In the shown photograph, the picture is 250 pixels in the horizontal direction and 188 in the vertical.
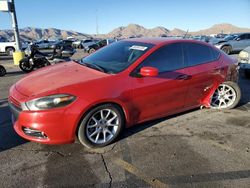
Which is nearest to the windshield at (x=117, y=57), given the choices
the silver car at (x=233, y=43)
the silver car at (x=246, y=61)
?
the silver car at (x=246, y=61)

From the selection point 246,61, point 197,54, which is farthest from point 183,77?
point 246,61

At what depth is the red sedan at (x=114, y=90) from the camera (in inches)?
128

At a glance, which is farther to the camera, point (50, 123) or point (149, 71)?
point (149, 71)

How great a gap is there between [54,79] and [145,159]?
5.77 feet

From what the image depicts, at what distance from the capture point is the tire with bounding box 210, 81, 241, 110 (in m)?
5.24

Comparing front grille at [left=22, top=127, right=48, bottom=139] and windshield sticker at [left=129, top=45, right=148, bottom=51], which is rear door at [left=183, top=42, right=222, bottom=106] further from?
front grille at [left=22, top=127, right=48, bottom=139]

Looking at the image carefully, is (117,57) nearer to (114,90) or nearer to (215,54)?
(114,90)

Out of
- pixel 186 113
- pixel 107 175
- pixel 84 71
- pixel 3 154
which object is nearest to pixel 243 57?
pixel 186 113

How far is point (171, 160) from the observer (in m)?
3.33

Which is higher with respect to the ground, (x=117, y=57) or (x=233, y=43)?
(x=117, y=57)

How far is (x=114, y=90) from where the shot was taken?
355 cm

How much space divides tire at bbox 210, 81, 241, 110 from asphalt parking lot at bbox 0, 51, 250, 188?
2.77 feet

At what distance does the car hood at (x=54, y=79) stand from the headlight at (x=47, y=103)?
112 mm

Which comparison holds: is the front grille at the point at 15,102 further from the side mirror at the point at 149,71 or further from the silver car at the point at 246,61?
the silver car at the point at 246,61
